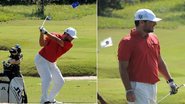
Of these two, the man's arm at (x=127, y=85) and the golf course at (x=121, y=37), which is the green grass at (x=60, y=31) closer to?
the golf course at (x=121, y=37)

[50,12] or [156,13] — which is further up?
[50,12]

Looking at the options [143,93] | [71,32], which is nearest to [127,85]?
[143,93]

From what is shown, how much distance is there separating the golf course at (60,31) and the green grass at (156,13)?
2.31 ft

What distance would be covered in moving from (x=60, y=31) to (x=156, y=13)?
1764 mm

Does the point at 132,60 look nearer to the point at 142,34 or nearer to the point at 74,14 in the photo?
the point at 142,34

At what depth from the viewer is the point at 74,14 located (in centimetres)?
794

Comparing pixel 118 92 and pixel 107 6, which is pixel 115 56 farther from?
pixel 107 6

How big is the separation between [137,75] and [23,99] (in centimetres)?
236

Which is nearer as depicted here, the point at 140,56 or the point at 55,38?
the point at 140,56

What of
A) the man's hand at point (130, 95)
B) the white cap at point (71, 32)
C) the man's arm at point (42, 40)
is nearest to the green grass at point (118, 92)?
the white cap at point (71, 32)

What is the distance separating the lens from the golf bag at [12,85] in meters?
7.04

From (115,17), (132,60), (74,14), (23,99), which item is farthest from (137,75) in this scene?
(115,17)

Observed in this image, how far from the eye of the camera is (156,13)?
8.64 meters

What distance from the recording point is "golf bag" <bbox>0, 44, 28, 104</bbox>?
23.1ft
